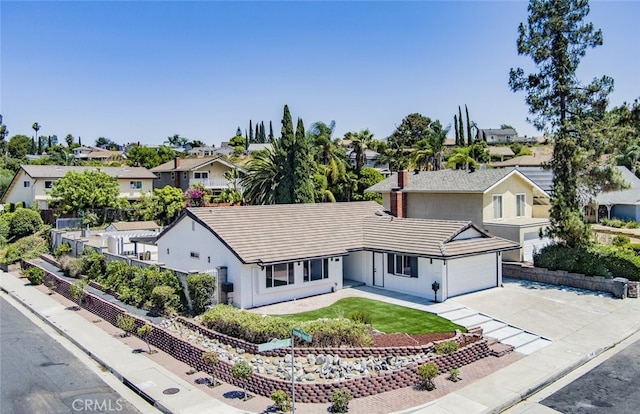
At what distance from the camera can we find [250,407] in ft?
46.0

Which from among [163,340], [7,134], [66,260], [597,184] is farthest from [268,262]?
[7,134]

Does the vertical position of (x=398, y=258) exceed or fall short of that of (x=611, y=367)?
it exceeds it

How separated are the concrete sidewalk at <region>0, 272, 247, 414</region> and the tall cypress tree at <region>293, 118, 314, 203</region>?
2112cm

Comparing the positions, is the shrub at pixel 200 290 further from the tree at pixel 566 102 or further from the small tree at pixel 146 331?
the tree at pixel 566 102

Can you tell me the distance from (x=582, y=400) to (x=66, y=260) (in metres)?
30.5

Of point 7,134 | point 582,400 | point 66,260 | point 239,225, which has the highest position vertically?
point 7,134

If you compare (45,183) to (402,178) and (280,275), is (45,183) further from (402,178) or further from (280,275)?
(280,275)

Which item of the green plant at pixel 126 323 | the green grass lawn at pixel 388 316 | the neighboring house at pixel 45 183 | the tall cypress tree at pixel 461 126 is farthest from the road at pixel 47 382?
the tall cypress tree at pixel 461 126

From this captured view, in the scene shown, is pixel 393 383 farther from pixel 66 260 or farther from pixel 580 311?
pixel 66 260

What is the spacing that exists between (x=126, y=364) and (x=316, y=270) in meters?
10.3

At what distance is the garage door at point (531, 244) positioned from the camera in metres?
31.5

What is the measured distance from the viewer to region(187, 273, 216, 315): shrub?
71.1 ft

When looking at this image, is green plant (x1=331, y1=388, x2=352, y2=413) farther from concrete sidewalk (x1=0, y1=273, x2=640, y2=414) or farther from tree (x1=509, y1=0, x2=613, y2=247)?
tree (x1=509, y1=0, x2=613, y2=247)

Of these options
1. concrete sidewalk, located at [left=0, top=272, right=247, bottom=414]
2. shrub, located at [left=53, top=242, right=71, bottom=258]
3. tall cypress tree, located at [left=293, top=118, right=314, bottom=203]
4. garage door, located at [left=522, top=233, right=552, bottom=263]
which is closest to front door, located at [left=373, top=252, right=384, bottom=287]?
garage door, located at [left=522, top=233, right=552, bottom=263]
